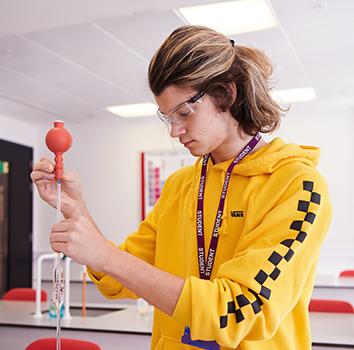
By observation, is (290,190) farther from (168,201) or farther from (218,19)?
(218,19)

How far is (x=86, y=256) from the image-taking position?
861 millimetres

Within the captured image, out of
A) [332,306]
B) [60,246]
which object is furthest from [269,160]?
[332,306]

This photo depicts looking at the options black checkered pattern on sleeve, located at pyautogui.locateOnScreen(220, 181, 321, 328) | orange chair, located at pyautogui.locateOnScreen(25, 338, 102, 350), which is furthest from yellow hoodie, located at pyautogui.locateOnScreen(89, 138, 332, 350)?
orange chair, located at pyautogui.locateOnScreen(25, 338, 102, 350)

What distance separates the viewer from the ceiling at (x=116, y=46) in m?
2.76

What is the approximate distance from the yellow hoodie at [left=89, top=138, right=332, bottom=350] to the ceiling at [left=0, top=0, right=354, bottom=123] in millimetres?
949

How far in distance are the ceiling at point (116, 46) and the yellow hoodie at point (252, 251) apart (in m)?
0.95

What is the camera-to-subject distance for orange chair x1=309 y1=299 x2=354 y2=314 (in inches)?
121

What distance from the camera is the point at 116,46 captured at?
340cm

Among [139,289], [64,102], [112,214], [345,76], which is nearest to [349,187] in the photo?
[345,76]

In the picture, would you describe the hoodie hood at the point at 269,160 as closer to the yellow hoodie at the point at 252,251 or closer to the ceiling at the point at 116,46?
the yellow hoodie at the point at 252,251

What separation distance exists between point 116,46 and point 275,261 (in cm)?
287

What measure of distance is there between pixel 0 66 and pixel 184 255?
3.35 m

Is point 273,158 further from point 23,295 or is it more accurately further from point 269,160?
point 23,295

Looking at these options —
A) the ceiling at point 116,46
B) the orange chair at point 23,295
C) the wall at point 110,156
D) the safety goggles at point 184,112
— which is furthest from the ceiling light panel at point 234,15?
the orange chair at point 23,295
